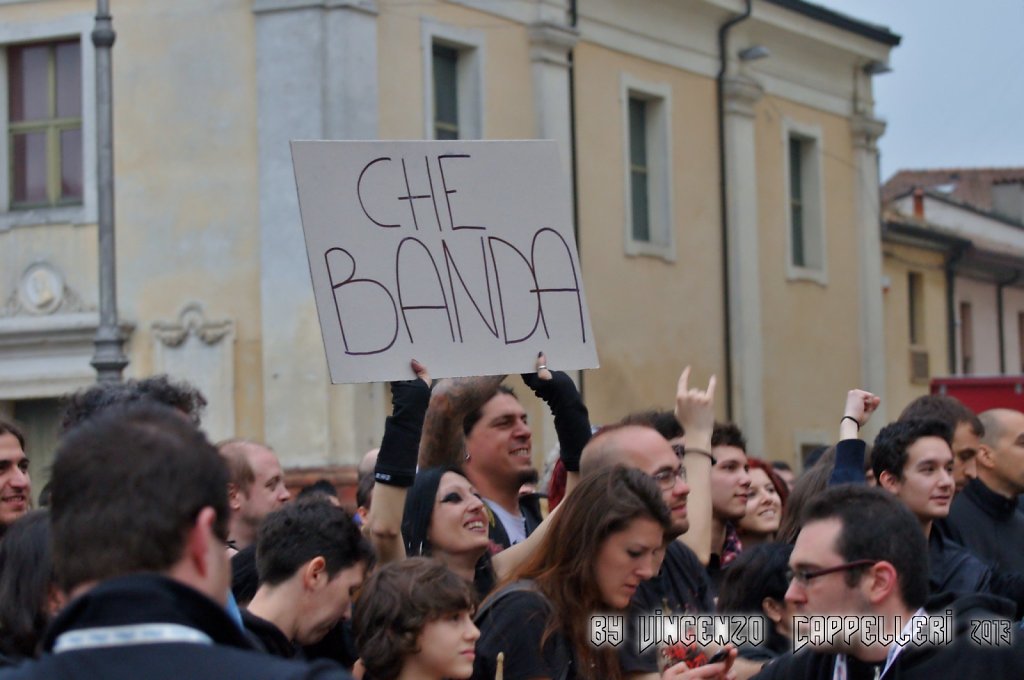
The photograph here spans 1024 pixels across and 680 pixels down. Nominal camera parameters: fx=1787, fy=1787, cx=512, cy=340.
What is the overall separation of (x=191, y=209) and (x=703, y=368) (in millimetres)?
8432

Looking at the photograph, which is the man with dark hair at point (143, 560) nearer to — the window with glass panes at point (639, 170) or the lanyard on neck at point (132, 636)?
the lanyard on neck at point (132, 636)

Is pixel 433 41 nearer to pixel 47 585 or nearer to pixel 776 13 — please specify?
pixel 776 13

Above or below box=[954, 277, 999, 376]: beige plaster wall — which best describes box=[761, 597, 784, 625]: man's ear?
below

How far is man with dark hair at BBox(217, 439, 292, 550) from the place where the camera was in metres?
6.64

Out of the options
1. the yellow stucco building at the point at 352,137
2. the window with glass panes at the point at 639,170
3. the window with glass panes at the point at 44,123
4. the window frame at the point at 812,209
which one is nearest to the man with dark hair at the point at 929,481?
A: the yellow stucco building at the point at 352,137

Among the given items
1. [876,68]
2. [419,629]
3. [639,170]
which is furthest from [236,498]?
[876,68]

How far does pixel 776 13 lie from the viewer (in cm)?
2558

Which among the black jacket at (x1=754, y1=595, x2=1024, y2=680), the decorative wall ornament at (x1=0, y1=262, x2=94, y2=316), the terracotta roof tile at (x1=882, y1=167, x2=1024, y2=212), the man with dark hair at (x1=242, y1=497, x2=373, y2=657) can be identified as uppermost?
the terracotta roof tile at (x1=882, y1=167, x2=1024, y2=212)

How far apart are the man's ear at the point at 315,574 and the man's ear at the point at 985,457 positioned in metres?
3.78

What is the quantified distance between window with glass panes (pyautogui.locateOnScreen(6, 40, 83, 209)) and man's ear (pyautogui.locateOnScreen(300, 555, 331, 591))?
14.8 m

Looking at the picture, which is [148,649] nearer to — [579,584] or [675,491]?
[579,584]

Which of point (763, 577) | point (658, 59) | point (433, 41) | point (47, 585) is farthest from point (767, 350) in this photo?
point (47, 585)

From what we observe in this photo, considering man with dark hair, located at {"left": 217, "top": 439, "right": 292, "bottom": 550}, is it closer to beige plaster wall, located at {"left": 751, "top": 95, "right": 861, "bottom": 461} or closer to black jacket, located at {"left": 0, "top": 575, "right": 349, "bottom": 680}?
black jacket, located at {"left": 0, "top": 575, "right": 349, "bottom": 680}

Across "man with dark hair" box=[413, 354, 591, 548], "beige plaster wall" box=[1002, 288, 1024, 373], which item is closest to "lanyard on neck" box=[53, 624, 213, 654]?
"man with dark hair" box=[413, 354, 591, 548]
